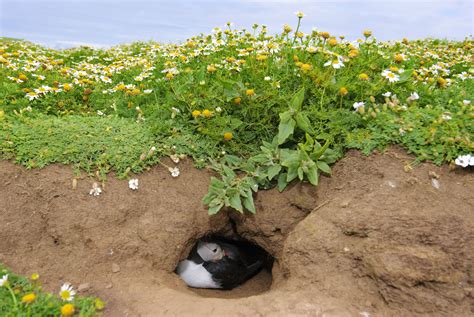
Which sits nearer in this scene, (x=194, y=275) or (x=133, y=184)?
(x=133, y=184)

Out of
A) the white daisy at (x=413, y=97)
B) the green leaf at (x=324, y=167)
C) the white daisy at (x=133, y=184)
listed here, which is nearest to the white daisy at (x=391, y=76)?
the white daisy at (x=413, y=97)

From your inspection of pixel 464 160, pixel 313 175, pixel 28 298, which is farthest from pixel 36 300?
pixel 464 160

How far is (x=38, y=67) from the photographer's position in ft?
14.7

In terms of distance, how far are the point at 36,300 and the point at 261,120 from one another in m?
1.85

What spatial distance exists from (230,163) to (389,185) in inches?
43.5

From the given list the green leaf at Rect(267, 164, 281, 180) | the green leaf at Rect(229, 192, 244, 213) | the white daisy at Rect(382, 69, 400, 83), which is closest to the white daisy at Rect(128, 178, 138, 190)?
the green leaf at Rect(229, 192, 244, 213)

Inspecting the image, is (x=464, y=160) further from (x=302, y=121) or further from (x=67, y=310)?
(x=67, y=310)

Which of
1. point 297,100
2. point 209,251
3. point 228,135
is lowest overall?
point 209,251

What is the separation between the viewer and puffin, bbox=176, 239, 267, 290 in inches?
129

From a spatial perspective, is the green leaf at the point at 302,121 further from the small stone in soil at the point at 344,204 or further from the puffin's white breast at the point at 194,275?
the puffin's white breast at the point at 194,275

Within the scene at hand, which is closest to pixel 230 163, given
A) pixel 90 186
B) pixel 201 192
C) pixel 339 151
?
pixel 201 192

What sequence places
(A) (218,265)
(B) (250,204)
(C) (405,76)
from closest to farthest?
(B) (250,204) < (C) (405,76) < (A) (218,265)

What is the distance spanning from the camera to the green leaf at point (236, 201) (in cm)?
290

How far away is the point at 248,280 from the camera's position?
355cm
